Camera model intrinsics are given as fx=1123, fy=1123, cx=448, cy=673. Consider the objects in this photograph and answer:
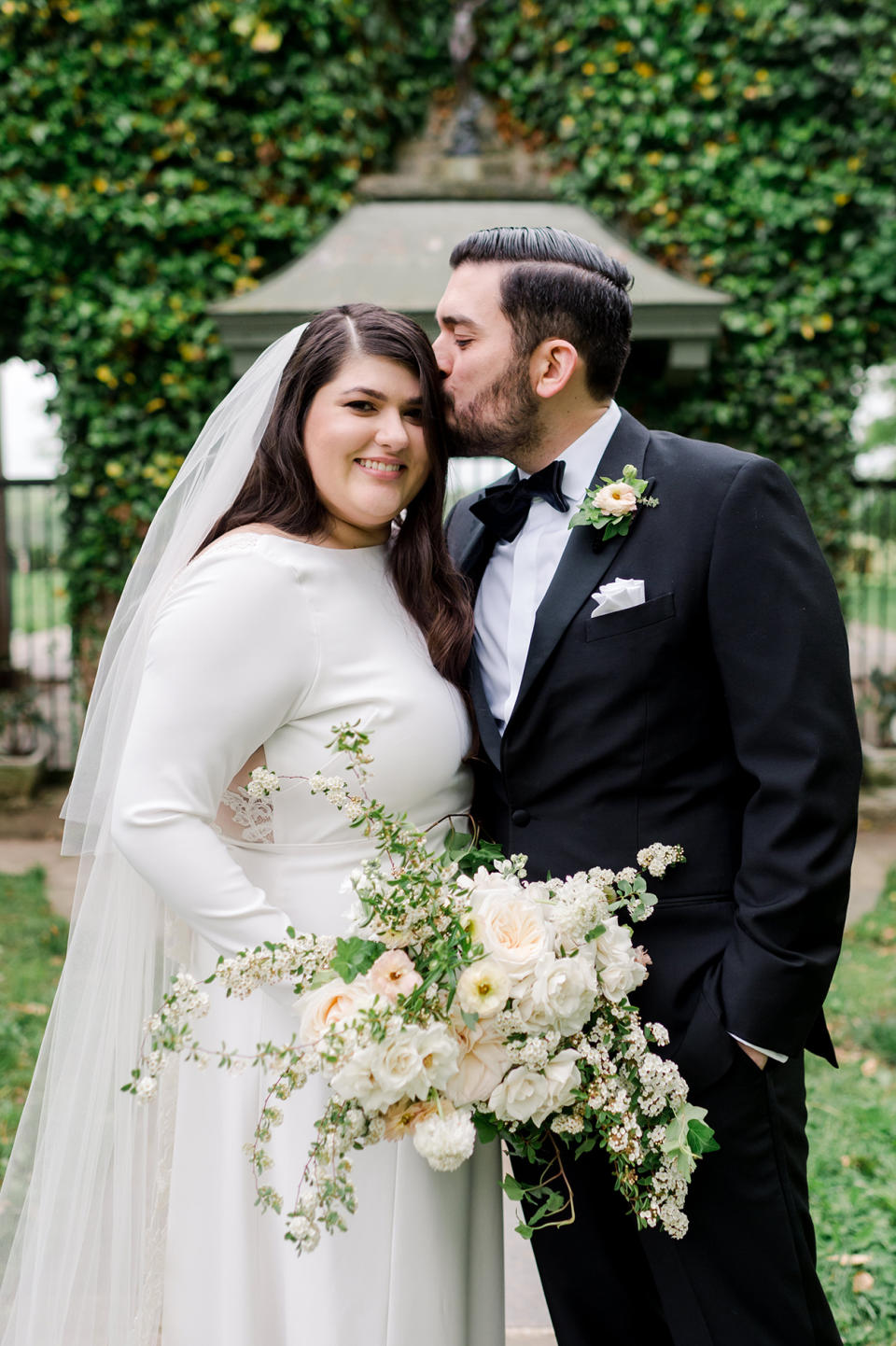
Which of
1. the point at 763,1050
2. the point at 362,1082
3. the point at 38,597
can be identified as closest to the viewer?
the point at 362,1082

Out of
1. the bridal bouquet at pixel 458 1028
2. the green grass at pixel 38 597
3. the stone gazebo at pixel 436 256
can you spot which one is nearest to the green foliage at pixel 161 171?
the stone gazebo at pixel 436 256

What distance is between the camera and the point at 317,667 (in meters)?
2.05

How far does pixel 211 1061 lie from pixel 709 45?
6543 millimetres

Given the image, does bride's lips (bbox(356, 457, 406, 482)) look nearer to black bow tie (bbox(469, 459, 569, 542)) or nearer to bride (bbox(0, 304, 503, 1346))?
bride (bbox(0, 304, 503, 1346))

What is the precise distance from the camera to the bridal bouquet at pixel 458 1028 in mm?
1606

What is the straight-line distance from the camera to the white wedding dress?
192 cm

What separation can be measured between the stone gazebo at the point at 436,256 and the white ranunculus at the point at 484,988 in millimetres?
4740

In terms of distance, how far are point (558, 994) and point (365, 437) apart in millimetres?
1085

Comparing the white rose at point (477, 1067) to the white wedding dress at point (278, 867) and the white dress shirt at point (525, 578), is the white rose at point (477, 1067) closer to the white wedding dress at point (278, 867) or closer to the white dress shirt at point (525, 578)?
the white wedding dress at point (278, 867)

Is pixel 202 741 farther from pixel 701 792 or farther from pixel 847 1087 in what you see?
pixel 847 1087

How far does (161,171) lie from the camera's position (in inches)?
264

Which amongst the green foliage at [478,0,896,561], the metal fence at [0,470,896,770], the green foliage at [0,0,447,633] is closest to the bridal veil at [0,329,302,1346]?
the metal fence at [0,470,896,770]

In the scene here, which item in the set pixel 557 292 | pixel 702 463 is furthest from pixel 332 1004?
pixel 557 292

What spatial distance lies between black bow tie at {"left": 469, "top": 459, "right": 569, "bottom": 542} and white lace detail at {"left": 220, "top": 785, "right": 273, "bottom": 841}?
29.7 inches
